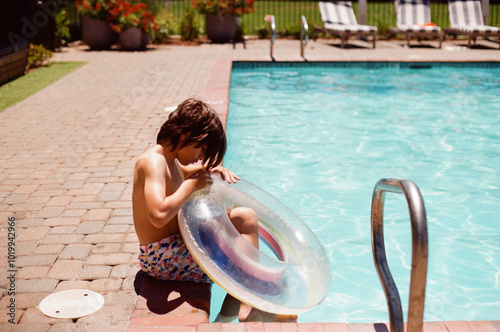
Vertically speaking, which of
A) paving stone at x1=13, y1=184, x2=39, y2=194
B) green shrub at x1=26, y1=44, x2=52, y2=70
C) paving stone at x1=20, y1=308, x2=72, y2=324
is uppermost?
green shrub at x1=26, y1=44, x2=52, y2=70

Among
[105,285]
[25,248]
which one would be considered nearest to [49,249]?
[25,248]

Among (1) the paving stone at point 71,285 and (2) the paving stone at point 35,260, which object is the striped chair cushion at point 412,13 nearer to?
(2) the paving stone at point 35,260

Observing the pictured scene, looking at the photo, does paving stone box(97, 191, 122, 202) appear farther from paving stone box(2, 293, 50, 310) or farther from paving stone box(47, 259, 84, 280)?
paving stone box(2, 293, 50, 310)

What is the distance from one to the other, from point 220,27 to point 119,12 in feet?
9.88

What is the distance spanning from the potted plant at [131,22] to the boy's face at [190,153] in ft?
37.5

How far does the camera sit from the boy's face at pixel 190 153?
267 cm

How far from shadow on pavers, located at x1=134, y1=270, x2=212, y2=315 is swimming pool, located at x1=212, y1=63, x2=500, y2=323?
981mm

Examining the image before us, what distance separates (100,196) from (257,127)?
3.78 meters

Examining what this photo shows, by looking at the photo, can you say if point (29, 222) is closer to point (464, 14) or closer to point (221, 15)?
point (221, 15)

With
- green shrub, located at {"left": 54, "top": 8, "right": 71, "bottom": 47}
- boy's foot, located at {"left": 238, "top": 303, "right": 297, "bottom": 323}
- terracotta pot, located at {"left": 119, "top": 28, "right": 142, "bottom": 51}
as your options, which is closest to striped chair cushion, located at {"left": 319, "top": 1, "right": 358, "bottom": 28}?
terracotta pot, located at {"left": 119, "top": 28, "right": 142, "bottom": 51}

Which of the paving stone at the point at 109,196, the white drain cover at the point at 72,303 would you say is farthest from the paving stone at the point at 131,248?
the paving stone at the point at 109,196

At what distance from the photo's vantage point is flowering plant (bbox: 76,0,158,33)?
43.7 feet

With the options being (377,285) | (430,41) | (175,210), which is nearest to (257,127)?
(377,285)

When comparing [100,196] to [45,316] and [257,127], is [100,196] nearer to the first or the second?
[45,316]
